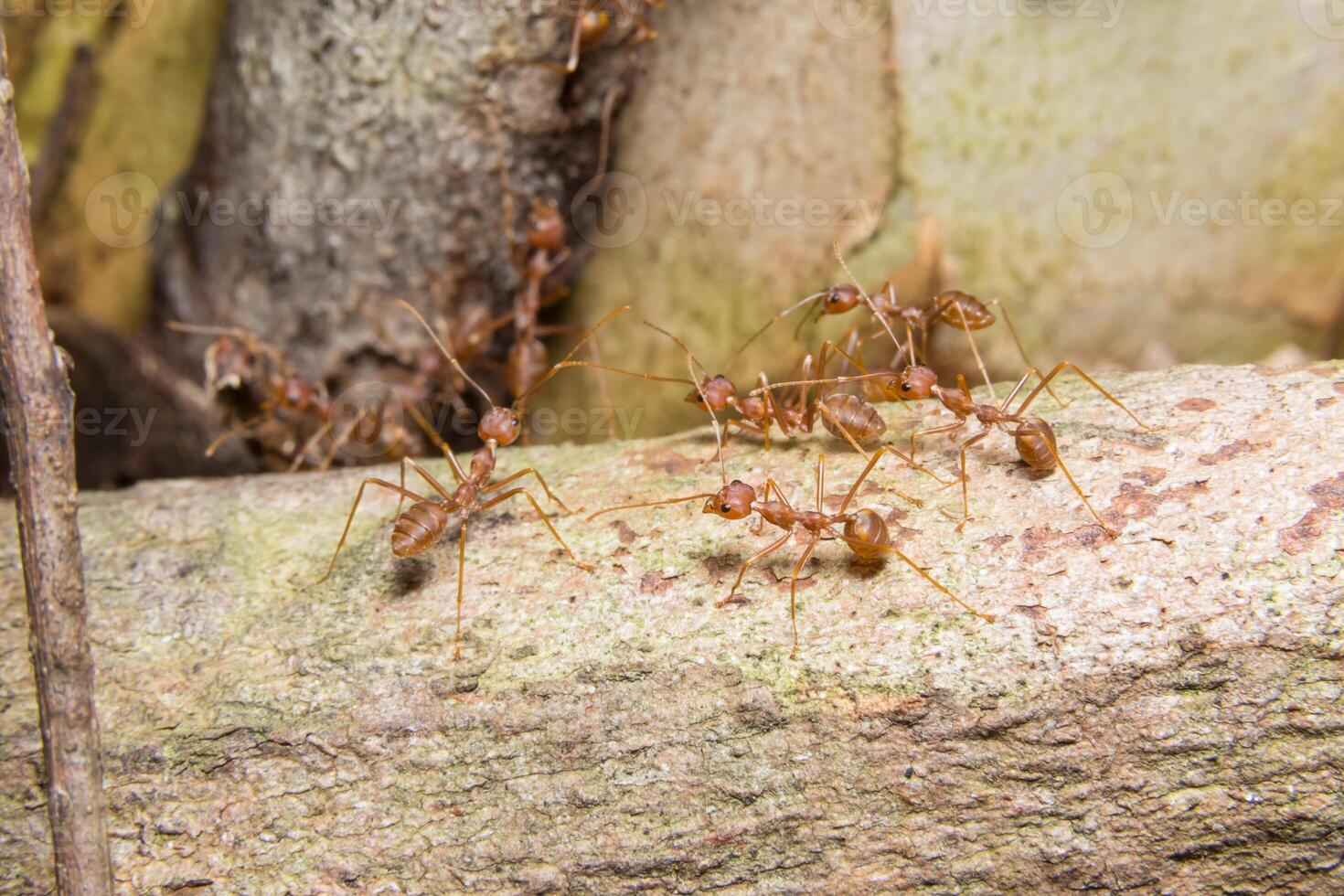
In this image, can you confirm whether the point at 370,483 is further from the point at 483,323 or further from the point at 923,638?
the point at 923,638

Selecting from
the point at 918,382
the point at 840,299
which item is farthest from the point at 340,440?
the point at 918,382

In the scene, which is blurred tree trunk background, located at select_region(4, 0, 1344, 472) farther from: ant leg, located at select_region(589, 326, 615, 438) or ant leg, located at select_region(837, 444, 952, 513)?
ant leg, located at select_region(837, 444, 952, 513)

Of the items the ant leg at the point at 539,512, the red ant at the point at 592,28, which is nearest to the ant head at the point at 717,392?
the ant leg at the point at 539,512

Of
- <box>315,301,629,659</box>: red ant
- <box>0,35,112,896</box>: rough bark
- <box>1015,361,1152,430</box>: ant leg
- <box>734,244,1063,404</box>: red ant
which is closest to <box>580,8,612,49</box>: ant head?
<box>734,244,1063,404</box>: red ant

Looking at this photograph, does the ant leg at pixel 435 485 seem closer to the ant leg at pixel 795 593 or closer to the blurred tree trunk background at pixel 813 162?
the ant leg at pixel 795 593

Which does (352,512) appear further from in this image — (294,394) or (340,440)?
(294,394)

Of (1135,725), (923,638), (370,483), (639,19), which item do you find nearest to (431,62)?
(639,19)
